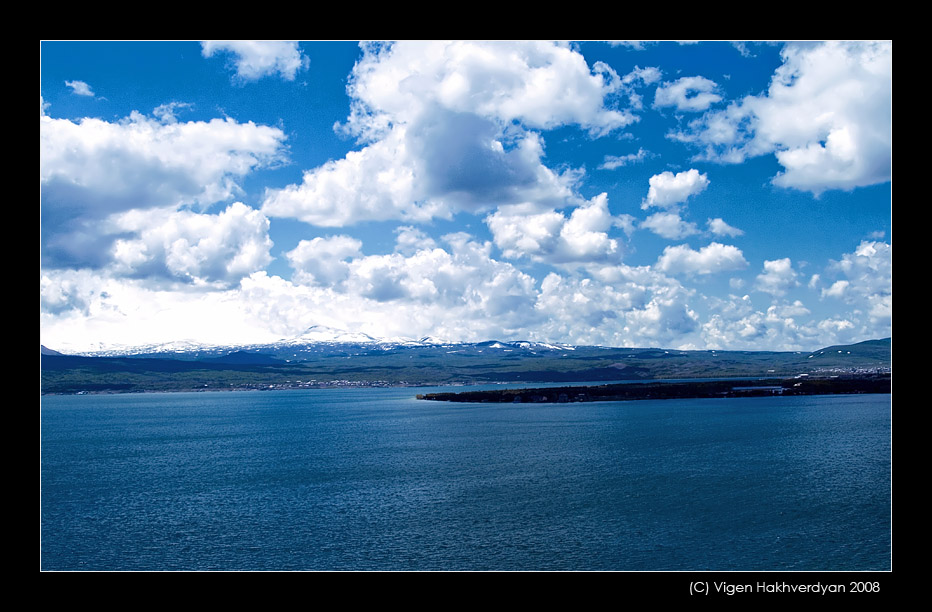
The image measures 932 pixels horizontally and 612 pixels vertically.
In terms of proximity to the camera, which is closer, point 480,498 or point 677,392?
point 480,498

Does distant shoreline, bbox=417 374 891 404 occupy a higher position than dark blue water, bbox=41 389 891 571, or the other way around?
dark blue water, bbox=41 389 891 571

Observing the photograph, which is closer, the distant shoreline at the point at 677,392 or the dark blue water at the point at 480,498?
the dark blue water at the point at 480,498

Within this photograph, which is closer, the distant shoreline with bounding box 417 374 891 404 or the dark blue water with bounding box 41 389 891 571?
the dark blue water with bounding box 41 389 891 571

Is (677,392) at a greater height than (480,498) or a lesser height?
lesser

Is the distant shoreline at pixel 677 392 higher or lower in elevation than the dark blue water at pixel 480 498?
lower
